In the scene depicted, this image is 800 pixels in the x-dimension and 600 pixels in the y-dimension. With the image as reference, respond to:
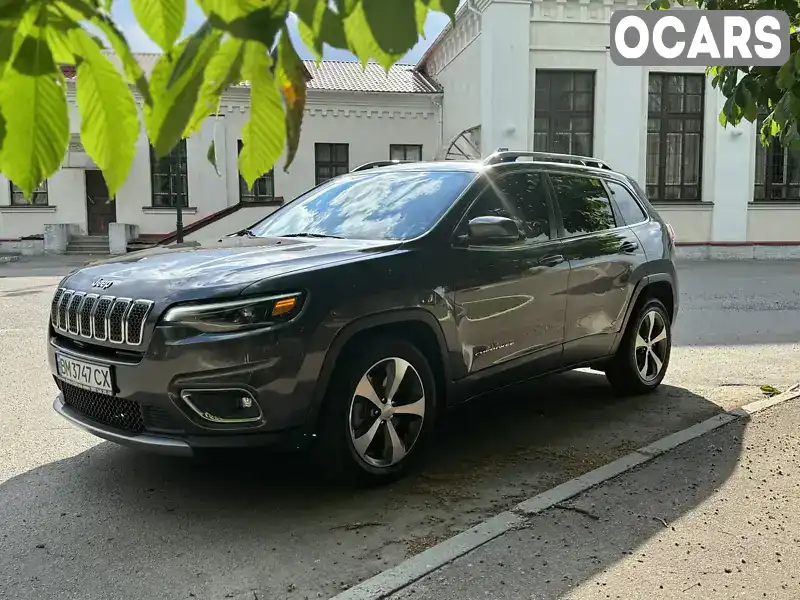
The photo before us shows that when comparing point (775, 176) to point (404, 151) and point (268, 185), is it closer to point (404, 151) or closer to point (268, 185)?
point (404, 151)

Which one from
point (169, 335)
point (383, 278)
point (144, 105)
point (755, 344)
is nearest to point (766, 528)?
point (383, 278)

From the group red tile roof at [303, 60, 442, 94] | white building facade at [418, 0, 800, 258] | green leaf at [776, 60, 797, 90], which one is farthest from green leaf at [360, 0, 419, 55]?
red tile roof at [303, 60, 442, 94]

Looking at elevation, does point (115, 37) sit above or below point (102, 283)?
above

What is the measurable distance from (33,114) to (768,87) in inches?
169

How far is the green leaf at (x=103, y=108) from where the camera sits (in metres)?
1.12

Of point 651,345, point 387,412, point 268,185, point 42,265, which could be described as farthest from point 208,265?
point 268,185

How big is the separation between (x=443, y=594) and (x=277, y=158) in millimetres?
2195

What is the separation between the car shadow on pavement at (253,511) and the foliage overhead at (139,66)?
2280 millimetres

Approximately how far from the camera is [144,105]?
1.12m

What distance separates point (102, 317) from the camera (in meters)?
3.74

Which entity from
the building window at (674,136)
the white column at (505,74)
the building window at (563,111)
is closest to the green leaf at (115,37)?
the white column at (505,74)

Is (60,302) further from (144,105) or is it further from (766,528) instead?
(766,528)

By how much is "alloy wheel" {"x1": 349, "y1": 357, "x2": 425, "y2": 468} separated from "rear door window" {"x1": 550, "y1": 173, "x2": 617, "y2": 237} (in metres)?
1.82

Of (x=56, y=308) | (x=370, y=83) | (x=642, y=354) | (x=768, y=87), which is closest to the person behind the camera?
(x=56, y=308)
